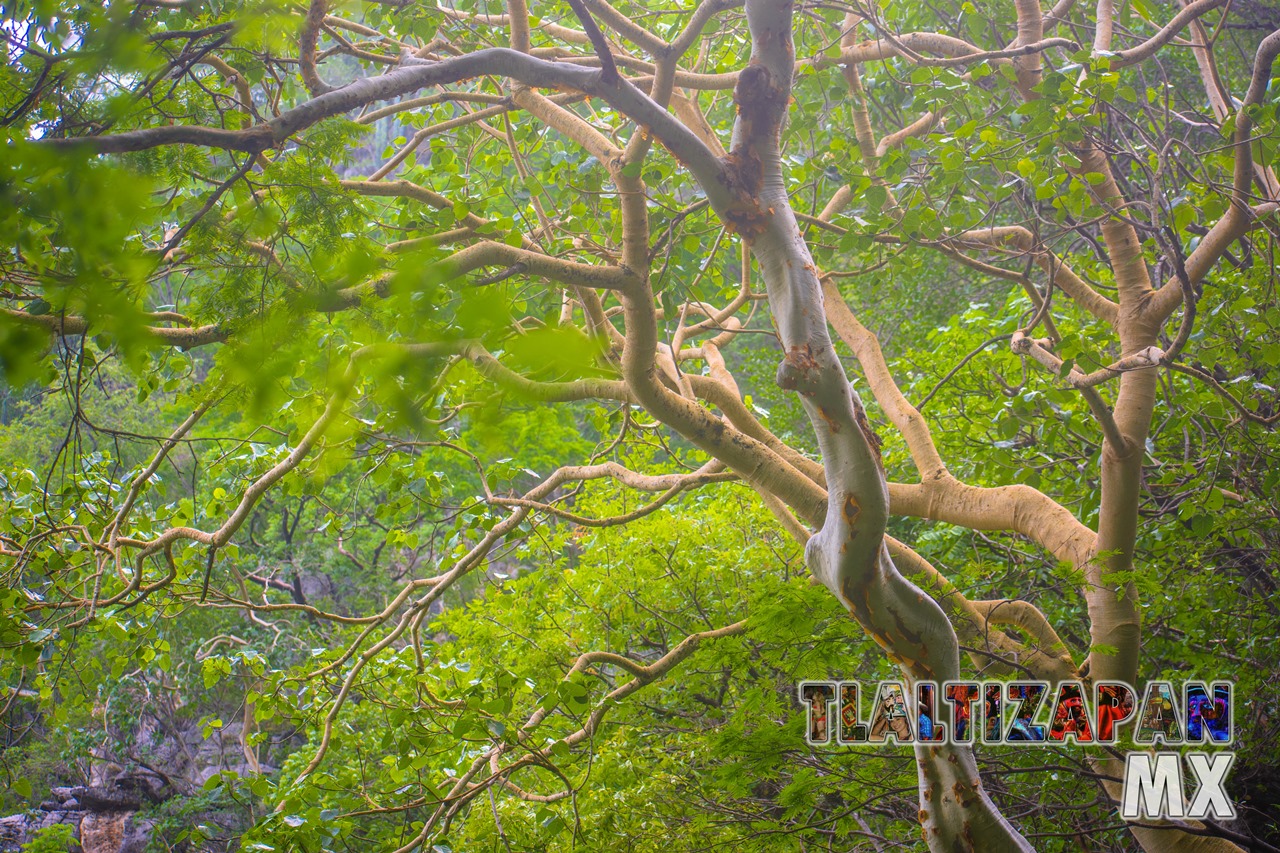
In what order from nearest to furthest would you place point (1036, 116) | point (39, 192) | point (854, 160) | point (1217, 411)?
point (39, 192) < point (1036, 116) < point (1217, 411) < point (854, 160)

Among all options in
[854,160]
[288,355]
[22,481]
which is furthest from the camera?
[22,481]

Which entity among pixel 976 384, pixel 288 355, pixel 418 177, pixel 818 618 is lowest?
pixel 288 355

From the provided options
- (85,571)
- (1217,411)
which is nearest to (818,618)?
(1217,411)

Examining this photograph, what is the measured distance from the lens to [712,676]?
4.25 metres

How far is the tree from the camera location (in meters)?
1.12

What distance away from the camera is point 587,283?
216cm

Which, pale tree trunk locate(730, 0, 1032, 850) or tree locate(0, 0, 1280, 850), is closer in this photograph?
tree locate(0, 0, 1280, 850)

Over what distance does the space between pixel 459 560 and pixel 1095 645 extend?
2316 millimetres

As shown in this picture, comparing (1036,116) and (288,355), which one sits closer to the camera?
(288,355)

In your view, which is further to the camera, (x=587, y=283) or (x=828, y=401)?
(x=587, y=283)

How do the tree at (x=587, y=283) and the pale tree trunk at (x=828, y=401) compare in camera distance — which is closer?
the tree at (x=587, y=283)

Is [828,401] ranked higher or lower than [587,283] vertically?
lower

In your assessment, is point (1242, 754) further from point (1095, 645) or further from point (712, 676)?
point (712, 676)

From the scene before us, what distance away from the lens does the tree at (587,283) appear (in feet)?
3.67
